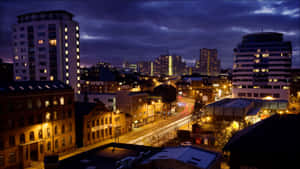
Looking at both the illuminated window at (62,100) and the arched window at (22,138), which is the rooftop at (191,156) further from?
the illuminated window at (62,100)

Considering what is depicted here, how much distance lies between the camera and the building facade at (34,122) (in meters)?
43.0

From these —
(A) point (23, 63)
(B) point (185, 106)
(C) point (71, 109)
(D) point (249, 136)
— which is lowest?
(B) point (185, 106)

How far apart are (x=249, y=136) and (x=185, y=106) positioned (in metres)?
115

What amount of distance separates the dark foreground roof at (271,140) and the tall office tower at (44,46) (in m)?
98.8

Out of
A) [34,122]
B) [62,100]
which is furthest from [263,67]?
[34,122]

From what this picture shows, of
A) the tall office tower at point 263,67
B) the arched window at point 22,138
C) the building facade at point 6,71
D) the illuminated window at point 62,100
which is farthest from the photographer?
Result: the tall office tower at point 263,67

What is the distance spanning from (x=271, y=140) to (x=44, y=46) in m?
105

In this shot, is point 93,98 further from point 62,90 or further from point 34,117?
point 34,117

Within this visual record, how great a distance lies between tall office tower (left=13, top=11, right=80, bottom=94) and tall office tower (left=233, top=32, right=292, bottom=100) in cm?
9835

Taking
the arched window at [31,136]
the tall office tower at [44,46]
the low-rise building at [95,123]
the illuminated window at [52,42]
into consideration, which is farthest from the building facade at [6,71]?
the arched window at [31,136]

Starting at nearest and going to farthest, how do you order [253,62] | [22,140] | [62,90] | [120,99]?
[22,140], [62,90], [120,99], [253,62]

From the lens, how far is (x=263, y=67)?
137125 millimetres

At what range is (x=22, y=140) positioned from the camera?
4538 centimetres

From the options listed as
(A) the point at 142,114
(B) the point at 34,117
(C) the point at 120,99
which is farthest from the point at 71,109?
(A) the point at 142,114
